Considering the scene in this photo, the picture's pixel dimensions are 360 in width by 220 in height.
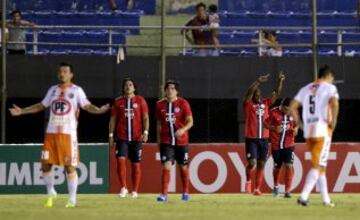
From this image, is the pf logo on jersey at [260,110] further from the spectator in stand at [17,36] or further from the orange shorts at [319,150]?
the spectator in stand at [17,36]

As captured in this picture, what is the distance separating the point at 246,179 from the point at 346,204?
4582mm

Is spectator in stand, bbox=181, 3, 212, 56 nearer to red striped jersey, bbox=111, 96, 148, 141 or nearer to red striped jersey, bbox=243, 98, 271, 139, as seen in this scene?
red striped jersey, bbox=243, 98, 271, 139

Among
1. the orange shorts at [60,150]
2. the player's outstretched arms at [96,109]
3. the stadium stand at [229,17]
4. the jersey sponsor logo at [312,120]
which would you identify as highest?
the stadium stand at [229,17]

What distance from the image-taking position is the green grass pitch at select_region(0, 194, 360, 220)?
45.4 ft

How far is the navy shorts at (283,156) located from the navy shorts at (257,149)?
183 mm

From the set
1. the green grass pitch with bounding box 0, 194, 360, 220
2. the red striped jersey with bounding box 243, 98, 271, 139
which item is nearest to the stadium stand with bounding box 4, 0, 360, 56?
the red striped jersey with bounding box 243, 98, 271, 139

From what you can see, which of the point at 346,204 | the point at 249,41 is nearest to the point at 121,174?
the point at 346,204

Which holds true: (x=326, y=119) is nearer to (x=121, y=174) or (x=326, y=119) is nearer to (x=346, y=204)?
(x=346, y=204)

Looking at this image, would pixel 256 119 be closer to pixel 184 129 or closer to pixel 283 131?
pixel 283 131

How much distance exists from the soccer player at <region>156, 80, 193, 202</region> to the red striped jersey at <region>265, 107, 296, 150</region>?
223 cm

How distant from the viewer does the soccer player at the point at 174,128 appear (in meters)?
17.9

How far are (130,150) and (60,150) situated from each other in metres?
3.77

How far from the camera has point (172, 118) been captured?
18141 millimetres

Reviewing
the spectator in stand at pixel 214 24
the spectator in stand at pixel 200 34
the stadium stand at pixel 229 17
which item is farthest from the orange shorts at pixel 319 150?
the stadium stand at pixel 229 17
